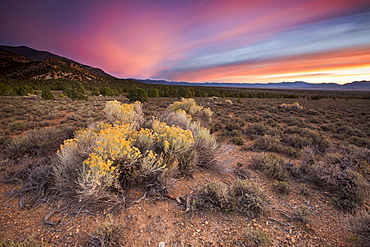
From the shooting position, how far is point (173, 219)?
8.94 ft

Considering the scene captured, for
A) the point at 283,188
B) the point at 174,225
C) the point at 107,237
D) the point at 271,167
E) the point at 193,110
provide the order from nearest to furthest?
the point at 107,237
the point at 174,225
the point at 283,188
the point at 271,167
the point at 193,110

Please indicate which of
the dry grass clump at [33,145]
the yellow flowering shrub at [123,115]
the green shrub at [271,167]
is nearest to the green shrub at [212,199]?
the green shrub at [271,167]

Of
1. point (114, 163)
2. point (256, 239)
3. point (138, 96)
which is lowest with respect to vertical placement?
point (256, 239)

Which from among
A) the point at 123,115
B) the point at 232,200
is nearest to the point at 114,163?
the point at 232,200

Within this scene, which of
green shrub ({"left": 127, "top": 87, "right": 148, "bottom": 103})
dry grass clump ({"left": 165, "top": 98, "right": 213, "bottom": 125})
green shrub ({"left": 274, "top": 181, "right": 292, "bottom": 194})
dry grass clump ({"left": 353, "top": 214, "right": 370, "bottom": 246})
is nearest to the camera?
dry grass clump ({"left": 353, "top": 214, "right": 370, "bottom": 246})

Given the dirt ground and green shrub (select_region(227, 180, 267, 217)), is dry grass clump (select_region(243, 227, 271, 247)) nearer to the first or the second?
the dirt ground

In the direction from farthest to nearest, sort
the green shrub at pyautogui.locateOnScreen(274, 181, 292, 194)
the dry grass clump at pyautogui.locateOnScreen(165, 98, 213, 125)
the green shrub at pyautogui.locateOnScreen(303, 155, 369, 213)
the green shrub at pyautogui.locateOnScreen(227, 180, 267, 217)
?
the dry grass clump at pyautogui.locateOnScreen(165, 98, 213, 125) < the green shrub at pyautogui.locateOnScreen(274, 181, 292, 194) < the green shrub at pyautogui.locateOnScreen(303, 155, 369, 213) < the green shrub at pyautogui.locateOnScreen(227, 180, 267, 217)

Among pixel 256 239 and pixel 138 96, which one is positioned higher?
pixel 138 96

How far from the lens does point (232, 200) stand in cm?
301

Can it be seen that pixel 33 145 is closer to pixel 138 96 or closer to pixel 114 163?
pixel 114 163

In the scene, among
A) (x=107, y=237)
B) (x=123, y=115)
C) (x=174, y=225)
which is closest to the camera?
(x=107, y=237)

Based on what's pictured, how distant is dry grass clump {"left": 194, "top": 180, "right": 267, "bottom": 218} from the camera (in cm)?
288

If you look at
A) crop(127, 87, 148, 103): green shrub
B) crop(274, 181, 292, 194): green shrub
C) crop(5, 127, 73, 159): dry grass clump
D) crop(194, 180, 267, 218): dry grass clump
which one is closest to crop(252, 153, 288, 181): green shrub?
crop(274, 181, 292, 194): green shrub

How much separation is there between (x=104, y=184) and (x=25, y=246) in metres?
1.12
